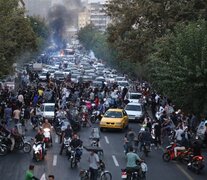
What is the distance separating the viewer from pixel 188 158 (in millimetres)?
25094

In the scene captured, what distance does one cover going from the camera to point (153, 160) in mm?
26547

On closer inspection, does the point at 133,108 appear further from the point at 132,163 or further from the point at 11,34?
the point at 132,163

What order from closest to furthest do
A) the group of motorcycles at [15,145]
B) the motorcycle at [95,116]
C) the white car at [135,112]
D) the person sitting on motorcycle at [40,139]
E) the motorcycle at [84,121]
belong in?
the person sitting on motorcycle at [40,139]
the group of motorcycles at [15,145]
the motorcycle at [84,121]
the motorcycle at [95,116]
the white car at [135,112]

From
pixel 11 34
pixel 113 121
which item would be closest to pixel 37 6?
pixel 11 34

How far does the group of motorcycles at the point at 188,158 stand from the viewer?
23.7 meters

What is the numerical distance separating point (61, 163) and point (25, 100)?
19.4 meters

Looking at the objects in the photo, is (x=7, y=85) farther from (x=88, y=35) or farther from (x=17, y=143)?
(x=88, y=35)

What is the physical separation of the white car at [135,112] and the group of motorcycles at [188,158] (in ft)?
47.3

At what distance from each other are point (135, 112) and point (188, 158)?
53.4 ft

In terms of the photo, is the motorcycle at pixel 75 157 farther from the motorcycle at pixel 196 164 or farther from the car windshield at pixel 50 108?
the car windshield at pixel 50 108

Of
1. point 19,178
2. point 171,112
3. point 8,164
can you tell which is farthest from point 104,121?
point 19,178

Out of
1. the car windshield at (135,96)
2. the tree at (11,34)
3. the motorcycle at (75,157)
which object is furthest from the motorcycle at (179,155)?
the car windshield at (135,96)

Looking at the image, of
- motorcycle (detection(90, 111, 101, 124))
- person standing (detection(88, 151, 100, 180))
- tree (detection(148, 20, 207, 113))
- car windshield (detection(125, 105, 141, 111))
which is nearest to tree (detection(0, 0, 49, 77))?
motorcycle (detection(90, 111, 101, 124))

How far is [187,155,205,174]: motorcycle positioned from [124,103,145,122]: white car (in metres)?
16.8
